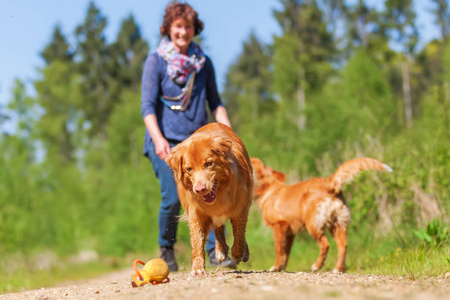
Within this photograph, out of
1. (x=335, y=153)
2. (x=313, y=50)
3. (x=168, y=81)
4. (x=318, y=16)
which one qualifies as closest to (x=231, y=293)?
(x=168, y=81)

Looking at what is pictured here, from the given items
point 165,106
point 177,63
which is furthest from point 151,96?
point 177,63

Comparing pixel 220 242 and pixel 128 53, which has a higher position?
pixel 128 53

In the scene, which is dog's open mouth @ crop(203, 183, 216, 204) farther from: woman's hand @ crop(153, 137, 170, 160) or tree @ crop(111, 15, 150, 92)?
tree @ crop(111, 15, 150, 92)

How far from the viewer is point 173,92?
613cm

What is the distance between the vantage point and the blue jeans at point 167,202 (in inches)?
238

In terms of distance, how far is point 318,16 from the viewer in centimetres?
3978

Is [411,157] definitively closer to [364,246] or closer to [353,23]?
[364,246]

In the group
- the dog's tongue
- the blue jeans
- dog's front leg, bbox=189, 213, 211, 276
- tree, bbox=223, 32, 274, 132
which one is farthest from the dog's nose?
tree, bbox=223, 32, 274, 132

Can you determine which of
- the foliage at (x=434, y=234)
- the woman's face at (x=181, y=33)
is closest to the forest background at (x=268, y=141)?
the foliage at (x=434, y=234)

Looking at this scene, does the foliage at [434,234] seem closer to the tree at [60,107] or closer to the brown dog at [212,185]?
the brown dog at [212,185]

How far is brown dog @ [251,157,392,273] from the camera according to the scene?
7059mm

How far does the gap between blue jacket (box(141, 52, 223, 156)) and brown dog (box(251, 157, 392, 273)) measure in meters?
1.57

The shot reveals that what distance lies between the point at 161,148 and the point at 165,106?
80cm

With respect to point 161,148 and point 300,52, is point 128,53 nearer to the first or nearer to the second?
point 300,52
